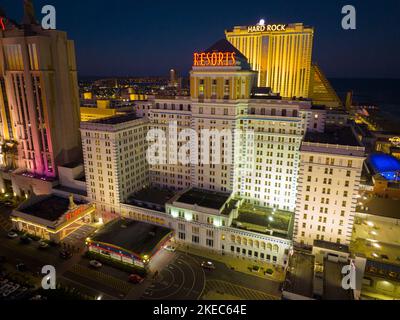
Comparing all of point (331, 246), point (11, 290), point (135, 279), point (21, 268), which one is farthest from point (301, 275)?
point (21, 268)

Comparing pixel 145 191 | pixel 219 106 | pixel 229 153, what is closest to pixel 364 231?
pixel 229 153

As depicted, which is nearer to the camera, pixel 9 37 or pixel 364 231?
pixel 364 231

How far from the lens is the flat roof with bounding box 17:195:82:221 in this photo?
326ft

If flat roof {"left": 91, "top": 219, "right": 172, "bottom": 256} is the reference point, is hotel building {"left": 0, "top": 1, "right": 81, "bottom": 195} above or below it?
above

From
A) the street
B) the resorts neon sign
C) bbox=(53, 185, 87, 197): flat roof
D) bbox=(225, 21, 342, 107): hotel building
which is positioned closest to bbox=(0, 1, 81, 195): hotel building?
bbox=(53, 185, 87, 197): flat roof

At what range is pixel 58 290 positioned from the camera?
7456 cm

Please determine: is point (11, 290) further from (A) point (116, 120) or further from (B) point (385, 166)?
(B) point (385, 166)

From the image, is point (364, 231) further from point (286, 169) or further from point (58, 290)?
point (58, 290)

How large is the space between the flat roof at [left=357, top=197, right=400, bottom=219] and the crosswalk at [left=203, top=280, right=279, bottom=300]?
51.4m

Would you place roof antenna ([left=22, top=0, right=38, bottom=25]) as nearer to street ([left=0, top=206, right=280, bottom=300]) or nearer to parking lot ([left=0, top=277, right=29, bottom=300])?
street ([left=0, top=206, right=280, bottom=300])

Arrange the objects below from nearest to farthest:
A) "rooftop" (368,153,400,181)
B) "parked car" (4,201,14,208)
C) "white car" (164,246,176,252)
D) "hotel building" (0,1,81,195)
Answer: "white car" (164,246,176,252), "hotel building" (0,1,81,195), "parked car" (4,201,14,208), "rooftop" (368,153,400,181)

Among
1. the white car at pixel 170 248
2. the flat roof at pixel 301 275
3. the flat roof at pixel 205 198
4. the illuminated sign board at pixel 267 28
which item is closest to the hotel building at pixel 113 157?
the flat roof at pixel 205 198

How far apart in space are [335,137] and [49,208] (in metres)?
104

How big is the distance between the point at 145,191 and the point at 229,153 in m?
39.9
